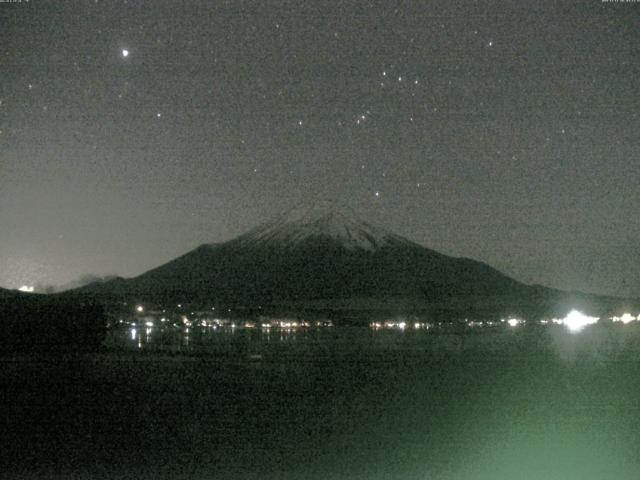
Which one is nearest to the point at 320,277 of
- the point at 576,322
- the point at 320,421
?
the point at 576,322

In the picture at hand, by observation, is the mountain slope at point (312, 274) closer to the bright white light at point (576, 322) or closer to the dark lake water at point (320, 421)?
the bright white light at point (576, 322)

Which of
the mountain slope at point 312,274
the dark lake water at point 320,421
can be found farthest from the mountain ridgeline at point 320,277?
the dark lake water at point 320,421

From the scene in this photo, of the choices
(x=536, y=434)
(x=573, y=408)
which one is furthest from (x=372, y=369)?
(x=536, y=434)

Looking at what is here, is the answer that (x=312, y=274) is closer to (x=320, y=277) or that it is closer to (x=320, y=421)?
(x=320, y=277)

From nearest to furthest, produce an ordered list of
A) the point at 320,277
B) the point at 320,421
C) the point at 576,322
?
1. the point at 320,421
2. the point at 576,322
3. the point at 320,277

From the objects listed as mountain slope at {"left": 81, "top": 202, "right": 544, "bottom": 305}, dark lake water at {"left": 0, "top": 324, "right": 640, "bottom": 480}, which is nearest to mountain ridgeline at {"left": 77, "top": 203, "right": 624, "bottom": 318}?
mountain slope at {"left": 81, "top": 202, "right": 544, "bottom": 305}

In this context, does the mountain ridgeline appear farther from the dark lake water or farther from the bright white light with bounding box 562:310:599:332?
the dark lake water

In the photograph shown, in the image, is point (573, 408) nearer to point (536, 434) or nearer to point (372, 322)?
point (536, 434)

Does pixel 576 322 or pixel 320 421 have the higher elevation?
pixel 576 322

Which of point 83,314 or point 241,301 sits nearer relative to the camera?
point 83,314
